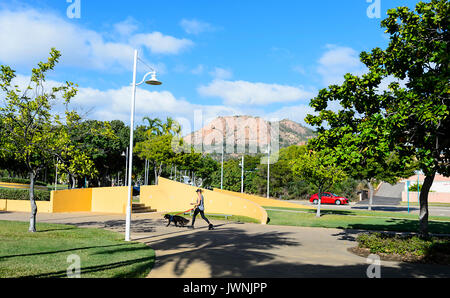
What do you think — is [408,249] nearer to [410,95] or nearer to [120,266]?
[410,95]

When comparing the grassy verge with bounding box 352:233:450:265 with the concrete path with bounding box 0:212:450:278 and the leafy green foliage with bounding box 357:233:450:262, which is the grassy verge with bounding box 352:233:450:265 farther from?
the concrete path with bounding box 0:212:450:278

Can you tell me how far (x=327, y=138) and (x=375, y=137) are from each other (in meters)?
2.18

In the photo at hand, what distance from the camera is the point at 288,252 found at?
32.5 feet

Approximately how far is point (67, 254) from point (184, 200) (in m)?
16.1

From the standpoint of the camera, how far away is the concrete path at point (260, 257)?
7.28 meters

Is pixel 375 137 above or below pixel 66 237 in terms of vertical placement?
above

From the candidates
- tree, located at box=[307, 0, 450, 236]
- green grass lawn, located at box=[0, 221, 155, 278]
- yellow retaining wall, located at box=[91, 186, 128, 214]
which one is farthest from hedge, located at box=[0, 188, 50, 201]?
tree, located at box=[307, 0, 450, 236]

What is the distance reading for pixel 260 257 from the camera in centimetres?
895

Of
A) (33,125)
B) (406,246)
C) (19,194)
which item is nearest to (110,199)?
(19,194)

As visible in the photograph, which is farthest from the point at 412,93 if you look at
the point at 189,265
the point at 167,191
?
the point at 167,191

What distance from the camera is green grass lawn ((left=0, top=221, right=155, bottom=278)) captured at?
21.9 feet

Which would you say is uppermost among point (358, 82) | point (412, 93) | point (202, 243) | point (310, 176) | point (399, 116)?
point (358, 82)

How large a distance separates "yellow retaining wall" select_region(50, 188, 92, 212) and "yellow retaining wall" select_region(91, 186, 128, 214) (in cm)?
46

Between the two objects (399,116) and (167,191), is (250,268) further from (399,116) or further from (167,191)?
(167,191)
